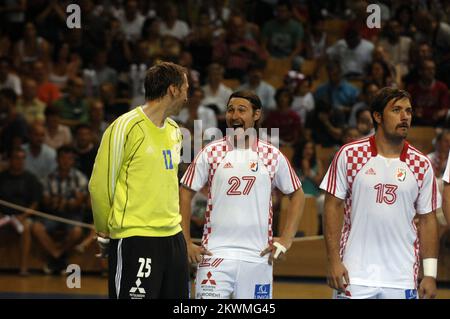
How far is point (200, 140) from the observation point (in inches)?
561

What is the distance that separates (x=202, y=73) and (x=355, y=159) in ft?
31.5

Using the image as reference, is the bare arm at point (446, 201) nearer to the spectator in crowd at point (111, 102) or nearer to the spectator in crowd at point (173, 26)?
the spectator in crowd at point (111, 102)

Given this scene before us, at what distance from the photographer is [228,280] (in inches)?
324

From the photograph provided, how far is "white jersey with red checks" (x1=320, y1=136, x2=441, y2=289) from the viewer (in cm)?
770

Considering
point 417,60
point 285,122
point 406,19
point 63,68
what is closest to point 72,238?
point 285,122

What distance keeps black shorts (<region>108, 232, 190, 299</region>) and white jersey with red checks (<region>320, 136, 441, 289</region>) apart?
1.30m

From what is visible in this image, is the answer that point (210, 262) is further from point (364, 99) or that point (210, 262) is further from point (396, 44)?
point (396, 44)

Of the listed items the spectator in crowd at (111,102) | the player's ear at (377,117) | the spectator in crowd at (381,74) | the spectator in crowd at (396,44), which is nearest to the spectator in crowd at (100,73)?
the spectator in crowd at (111,102)

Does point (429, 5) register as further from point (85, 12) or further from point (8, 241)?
point (8, 241)

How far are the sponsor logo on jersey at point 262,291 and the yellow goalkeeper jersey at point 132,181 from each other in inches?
46.7

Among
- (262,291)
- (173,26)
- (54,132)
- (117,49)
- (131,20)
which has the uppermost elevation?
(131,20)

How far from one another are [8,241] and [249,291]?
6793mm
